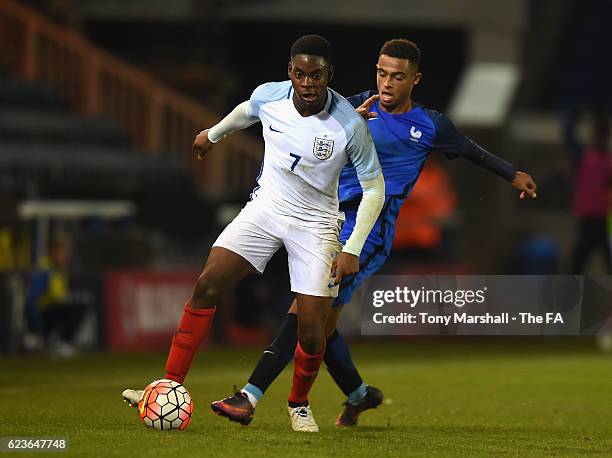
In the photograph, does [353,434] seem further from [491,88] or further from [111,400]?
[491,88]

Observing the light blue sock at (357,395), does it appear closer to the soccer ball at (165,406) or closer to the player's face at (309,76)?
the soccer ball at (165,406)

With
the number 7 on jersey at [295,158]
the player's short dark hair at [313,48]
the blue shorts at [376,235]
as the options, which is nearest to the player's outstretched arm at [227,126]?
the number 7 on jersey at [295,158]

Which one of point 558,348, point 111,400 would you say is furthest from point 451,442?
point 558,348

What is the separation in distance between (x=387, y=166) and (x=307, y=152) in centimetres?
84

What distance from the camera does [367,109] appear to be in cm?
743

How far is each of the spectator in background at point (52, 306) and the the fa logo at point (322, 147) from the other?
26.0 ft

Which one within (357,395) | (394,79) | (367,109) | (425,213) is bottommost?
(425,213)

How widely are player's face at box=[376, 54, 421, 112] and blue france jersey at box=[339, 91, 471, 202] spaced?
3.7 inches

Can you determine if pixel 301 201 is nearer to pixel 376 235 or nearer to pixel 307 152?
pixel 307 152

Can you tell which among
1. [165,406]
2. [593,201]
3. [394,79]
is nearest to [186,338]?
[165,406]

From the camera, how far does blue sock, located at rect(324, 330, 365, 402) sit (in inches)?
302

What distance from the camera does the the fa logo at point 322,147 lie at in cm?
684

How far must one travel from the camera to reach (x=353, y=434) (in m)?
7.25

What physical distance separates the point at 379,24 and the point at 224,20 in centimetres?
274
